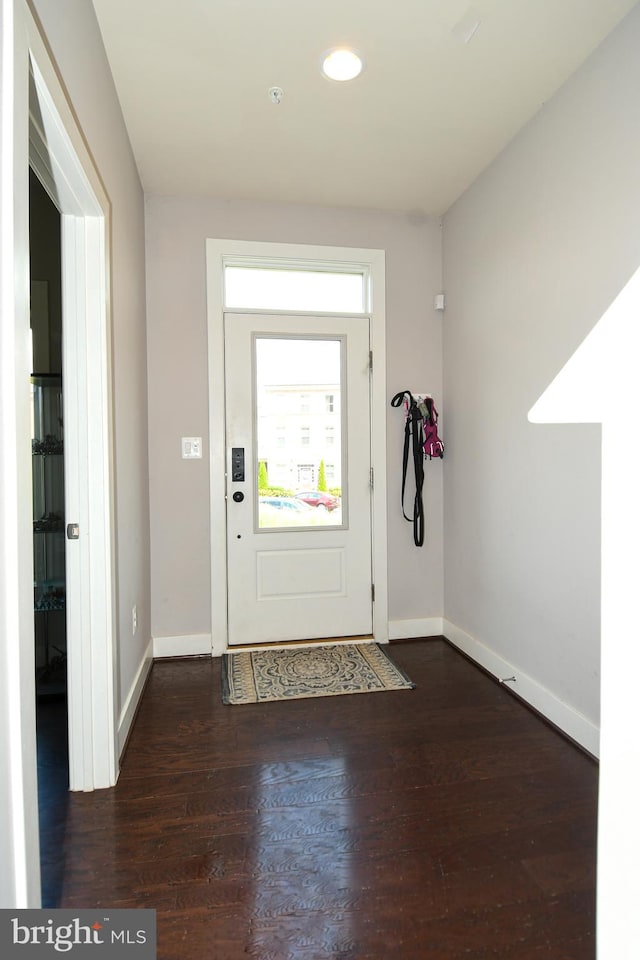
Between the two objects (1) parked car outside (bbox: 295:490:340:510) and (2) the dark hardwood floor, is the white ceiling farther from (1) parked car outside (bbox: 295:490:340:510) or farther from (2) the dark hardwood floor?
(2) the dark hardwood floor

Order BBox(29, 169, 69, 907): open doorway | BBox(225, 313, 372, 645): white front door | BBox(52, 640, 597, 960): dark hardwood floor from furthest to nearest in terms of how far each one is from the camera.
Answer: BBox(225, 313, 372, 645): white front door < BBox(29, 169, 69, 907): open doorway < BBox(52, 640, 597, 960): dark hardwood floor

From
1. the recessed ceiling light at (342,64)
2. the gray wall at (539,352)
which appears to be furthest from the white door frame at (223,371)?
the recessed ceiling light at (342,64)

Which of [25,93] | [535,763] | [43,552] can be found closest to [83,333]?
[25,93]

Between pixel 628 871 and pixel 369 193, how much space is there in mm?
3414

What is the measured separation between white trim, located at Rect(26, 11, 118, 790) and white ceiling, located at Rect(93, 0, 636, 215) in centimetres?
74

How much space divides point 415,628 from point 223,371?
2.14 meters

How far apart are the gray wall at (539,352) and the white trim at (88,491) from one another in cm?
193

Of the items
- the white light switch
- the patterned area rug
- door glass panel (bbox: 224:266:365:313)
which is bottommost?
the patterned area rug

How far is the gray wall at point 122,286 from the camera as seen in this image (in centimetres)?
164

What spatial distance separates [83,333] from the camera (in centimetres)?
Answer: 194

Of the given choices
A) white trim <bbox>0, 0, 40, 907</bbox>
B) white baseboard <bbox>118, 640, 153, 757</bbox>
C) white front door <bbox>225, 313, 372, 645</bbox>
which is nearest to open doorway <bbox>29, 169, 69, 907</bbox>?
white baseboard <bbox>118, 640, 153, 757</bbox>

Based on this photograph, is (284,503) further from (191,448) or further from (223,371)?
(223,371)

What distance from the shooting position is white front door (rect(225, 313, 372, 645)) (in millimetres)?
3355

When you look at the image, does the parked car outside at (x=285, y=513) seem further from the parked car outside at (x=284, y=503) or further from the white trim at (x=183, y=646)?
the white trim at (x=183, y=646)
